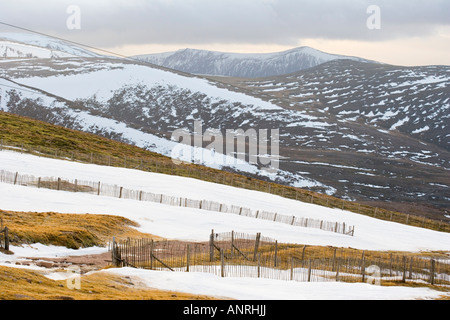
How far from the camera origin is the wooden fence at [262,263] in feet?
98.2

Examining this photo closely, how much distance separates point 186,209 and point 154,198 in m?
4.27

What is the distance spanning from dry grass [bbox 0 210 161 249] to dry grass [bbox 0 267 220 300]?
484 inches

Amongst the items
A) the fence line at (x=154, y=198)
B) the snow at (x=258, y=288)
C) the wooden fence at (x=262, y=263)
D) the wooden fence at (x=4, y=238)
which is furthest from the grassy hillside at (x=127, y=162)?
the snow at (x=258, y=288)

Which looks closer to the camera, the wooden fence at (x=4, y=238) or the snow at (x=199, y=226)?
the snow at (x=199, y=226)

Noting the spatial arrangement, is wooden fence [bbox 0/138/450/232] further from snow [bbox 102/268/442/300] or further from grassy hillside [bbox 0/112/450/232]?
snow [bbox 102/268/442/300]

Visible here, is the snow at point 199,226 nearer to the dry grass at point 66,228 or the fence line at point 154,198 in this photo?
the dry grass at point 66,228

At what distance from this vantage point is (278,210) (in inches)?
2773

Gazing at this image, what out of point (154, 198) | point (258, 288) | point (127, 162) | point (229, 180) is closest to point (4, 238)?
point (258, 288)

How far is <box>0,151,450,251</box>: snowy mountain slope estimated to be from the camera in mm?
50750

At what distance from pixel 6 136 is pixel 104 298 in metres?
77.5

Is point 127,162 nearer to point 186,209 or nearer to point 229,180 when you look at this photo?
point 229,180

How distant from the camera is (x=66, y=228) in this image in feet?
129

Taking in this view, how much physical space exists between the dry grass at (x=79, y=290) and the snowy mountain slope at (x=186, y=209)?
23.4 meters
